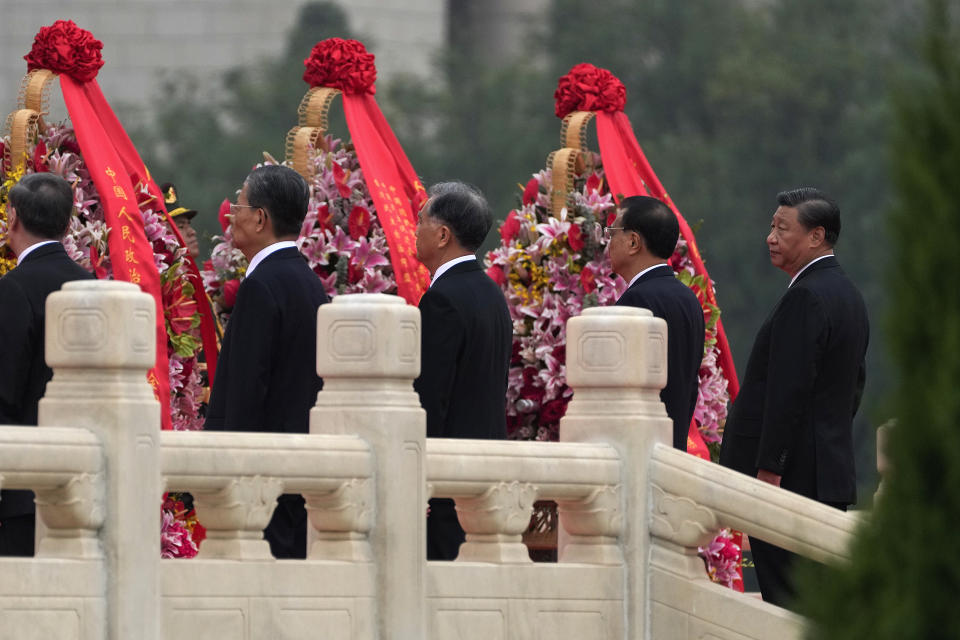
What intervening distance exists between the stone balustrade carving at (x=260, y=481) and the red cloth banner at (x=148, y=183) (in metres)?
2.23

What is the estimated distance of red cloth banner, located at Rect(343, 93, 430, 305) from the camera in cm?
750

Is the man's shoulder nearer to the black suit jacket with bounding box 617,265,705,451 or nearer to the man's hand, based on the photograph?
the black suit jacket with bounding box 617,265,705,451

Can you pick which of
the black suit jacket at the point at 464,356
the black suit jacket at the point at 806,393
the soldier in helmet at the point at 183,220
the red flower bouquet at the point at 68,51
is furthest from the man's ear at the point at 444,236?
the red flower bouquet at the point at 68,51

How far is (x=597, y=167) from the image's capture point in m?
7.78

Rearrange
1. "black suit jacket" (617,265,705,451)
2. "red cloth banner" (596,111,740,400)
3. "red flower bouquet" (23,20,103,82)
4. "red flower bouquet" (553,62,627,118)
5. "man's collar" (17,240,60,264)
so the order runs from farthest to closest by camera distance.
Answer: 1. "red flower bouquet" (553,62,627,118)
2. "red cloth banner" (596,111,740,400)
3. "red flower bouquet" (23,20,103,82)
4. "black suit jacket" (617,265,705,451)
5. "man's collar" (17,240,60,264)

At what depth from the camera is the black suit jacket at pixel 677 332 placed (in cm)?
610

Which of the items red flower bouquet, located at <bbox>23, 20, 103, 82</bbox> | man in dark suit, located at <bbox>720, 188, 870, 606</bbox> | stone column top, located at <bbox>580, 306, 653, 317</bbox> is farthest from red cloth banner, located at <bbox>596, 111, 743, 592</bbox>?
stone column top, located at <bbox>580, 306, 653, 317</bbox>

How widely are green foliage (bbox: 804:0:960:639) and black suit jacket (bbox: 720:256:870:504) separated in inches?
120

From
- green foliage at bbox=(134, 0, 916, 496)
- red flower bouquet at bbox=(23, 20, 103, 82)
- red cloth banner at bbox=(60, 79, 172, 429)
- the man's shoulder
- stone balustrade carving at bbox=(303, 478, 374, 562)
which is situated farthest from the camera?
green foliage at bbox=(134, 0, 916, 496)

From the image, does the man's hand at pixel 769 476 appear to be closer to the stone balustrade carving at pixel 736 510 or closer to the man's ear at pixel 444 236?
the stone balustrade carving at pixel 736 510

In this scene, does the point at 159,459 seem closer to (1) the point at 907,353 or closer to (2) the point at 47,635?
(2) the point at 47,635

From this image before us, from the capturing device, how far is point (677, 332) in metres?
6.18

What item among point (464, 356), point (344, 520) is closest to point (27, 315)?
point (344, 520)

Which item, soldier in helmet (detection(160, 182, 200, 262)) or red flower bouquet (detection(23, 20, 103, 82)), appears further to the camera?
soldier in helmet (detection(160, 182, 200, 262))
